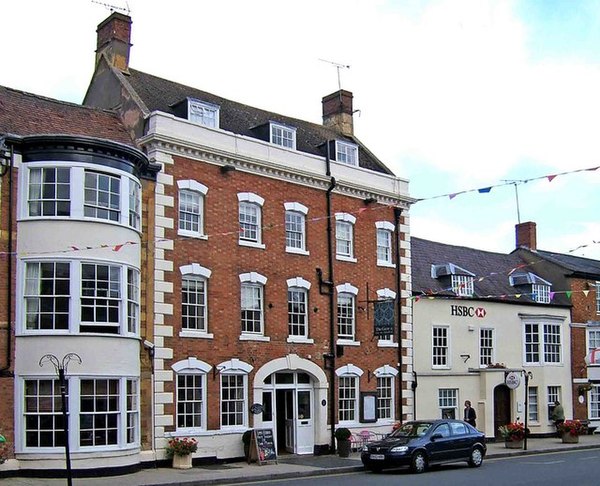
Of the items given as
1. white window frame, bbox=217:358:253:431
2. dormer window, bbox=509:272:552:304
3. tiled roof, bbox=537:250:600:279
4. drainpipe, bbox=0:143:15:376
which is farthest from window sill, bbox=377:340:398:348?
drainpipe, bbox=0:143:15:376

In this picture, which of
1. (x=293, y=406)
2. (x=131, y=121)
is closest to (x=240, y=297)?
(x=293, y=406)

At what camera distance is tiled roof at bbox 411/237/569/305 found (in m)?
36.7

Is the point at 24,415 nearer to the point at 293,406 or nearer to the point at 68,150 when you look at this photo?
the point at 68,150

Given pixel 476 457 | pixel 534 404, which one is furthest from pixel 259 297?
pixel 534 404

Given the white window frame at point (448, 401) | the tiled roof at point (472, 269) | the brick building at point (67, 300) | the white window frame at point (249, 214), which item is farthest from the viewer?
the tiled roof at point (472, 269)

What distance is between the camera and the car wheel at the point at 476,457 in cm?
2612

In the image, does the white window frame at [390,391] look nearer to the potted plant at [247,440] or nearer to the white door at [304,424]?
the white door at [304,424]

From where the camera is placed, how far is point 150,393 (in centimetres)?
2481

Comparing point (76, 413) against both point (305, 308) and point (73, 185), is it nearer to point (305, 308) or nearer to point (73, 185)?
point (73, 185)

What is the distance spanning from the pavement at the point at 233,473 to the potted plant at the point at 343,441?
25 cm

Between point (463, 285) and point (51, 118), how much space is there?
1907 cm

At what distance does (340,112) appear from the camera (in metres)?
36.3

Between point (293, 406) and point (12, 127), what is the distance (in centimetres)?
1252

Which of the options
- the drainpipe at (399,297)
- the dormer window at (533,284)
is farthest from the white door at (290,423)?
the dormer window at (533,284)
